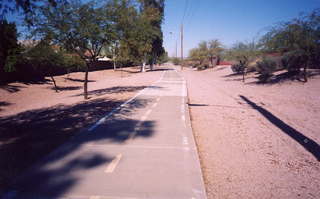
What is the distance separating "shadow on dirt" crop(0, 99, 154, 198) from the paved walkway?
0.02 m

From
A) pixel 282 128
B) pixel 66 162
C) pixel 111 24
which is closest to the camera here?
pixel 66 162

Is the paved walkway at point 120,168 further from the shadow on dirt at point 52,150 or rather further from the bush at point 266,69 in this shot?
the bush at point 266,69

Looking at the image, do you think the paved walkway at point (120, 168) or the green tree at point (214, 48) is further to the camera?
the green tree at point (214, 48)

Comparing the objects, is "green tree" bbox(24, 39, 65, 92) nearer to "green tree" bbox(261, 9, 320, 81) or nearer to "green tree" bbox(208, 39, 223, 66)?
"green tree" bbox(261, 9, 320, 81)

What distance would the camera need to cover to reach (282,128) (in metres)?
6.37

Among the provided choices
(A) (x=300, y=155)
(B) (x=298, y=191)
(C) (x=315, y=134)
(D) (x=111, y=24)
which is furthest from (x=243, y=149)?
(D) (x=111, y=24)

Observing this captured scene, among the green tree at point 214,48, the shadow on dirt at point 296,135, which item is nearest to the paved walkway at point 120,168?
the shadow on dirt at point 296,135

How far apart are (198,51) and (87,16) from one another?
4549 centimetres

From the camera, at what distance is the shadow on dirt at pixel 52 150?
128 inches

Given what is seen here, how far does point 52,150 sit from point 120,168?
1.95m

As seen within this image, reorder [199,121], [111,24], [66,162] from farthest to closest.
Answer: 1. [111,24]
2. [199,121]
3. [66,162]

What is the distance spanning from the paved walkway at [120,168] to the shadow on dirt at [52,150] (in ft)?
0.05

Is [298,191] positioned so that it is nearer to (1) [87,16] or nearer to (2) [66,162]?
(2) [66,162]

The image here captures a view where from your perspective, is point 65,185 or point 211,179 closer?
point 65,185
